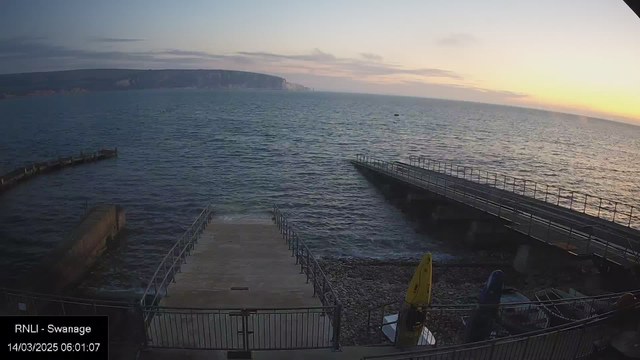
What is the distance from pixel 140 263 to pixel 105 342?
16.6m

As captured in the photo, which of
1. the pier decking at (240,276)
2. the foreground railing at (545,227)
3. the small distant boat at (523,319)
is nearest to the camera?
the pier decking at (240,276)

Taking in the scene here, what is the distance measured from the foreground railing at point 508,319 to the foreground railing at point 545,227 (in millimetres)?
6063

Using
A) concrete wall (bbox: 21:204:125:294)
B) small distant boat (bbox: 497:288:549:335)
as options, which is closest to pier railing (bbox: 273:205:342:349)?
small distant boat (bbox: 497:288:549:335)

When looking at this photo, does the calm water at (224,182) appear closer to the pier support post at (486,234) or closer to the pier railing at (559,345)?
the pier support post at (486,234)

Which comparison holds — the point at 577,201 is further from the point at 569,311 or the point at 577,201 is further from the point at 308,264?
the point at 308,264

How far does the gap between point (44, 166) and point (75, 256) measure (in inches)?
1204

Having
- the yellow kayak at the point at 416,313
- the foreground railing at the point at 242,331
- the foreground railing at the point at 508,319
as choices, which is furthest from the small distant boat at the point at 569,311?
the foreground railing at the point at 242,331

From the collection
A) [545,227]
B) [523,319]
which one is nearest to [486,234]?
[545,227]

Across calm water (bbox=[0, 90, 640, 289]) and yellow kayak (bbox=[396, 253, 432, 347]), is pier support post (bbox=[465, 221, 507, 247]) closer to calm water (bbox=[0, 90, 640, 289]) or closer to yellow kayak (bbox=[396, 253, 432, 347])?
calm water (bbox=[0, 90, 640, 289])

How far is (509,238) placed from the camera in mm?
24219

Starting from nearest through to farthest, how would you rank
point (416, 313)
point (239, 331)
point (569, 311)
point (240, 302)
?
point (239, 331) < point (416, 313) < point (240, 302) < point (569, 311)

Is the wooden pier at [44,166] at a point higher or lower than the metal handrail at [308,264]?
lower

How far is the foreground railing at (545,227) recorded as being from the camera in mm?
17578

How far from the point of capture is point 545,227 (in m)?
21.9
